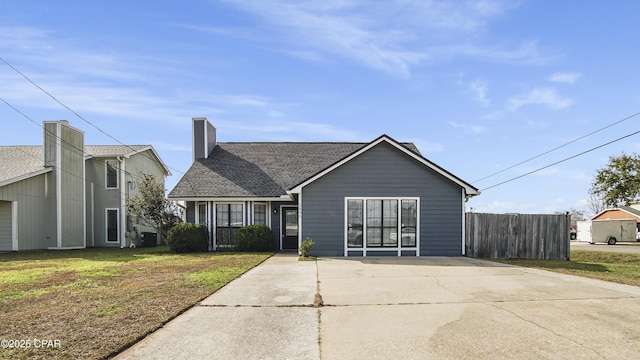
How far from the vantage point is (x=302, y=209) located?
1542 centimetres

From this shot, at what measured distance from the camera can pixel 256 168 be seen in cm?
1995

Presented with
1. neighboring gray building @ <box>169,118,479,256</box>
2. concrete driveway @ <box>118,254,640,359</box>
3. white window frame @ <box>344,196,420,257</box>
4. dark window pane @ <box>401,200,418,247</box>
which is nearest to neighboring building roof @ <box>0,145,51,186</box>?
neighboring gray building @ <box>169,118,479,256</box>

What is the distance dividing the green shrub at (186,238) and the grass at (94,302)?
5.16 m

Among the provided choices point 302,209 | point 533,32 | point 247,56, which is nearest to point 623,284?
point 533,32

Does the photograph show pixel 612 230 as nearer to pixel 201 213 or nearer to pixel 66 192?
pixel 201 213

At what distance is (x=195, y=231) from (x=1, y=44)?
9253 mm

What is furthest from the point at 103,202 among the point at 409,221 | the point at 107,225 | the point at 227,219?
the point at 409,221

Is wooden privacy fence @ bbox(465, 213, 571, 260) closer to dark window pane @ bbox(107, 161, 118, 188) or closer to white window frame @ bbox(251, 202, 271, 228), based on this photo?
white window frame @ bbox(251, 202, 271, 228)

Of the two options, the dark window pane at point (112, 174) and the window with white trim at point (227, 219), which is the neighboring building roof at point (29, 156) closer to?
the dark window pane at point (112, 174)

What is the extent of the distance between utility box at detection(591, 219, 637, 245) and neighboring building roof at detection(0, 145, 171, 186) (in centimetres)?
→ 3700

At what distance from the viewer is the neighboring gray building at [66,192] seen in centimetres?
1884

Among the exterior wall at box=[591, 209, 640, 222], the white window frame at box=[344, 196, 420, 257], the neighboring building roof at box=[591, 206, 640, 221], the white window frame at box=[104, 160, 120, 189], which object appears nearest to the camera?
the white window frame at box=[344, 196, 420, 257]

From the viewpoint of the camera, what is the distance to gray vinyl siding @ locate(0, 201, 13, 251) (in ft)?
61.5

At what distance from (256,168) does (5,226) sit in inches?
471
